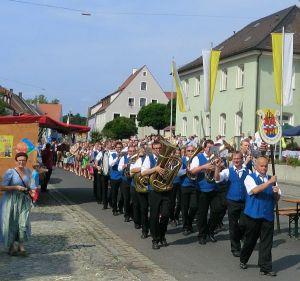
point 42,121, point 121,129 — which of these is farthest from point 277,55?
point 121,129

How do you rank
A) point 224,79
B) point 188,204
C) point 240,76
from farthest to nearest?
point 224,79 < point 240,76 < point 188,204

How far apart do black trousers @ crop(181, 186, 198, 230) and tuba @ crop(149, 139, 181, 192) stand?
166 cm

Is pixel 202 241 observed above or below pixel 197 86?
below

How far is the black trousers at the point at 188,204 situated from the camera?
1149cm

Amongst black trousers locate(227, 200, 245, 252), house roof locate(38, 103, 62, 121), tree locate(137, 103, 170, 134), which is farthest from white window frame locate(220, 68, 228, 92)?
house roof locate(38, 103, 62, 121)

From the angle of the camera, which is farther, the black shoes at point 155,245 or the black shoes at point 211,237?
the black shoes at point 211,237

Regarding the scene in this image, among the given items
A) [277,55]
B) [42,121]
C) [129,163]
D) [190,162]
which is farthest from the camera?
[277,55]

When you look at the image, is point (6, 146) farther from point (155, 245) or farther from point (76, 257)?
point (76, 257)

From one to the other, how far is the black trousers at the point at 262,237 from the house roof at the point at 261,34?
32345 millimetres

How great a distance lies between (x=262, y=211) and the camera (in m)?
7.96

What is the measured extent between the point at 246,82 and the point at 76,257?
33.1 metres

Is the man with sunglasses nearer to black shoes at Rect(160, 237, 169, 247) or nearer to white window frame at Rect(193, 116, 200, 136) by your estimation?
black shoes at Rect(160, 237, 169, 247)

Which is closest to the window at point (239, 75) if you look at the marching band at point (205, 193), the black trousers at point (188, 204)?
the marching band at point (205, 193)

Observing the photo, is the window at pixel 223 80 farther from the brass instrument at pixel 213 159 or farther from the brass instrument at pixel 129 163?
the brass instrument at pixel 213 159
